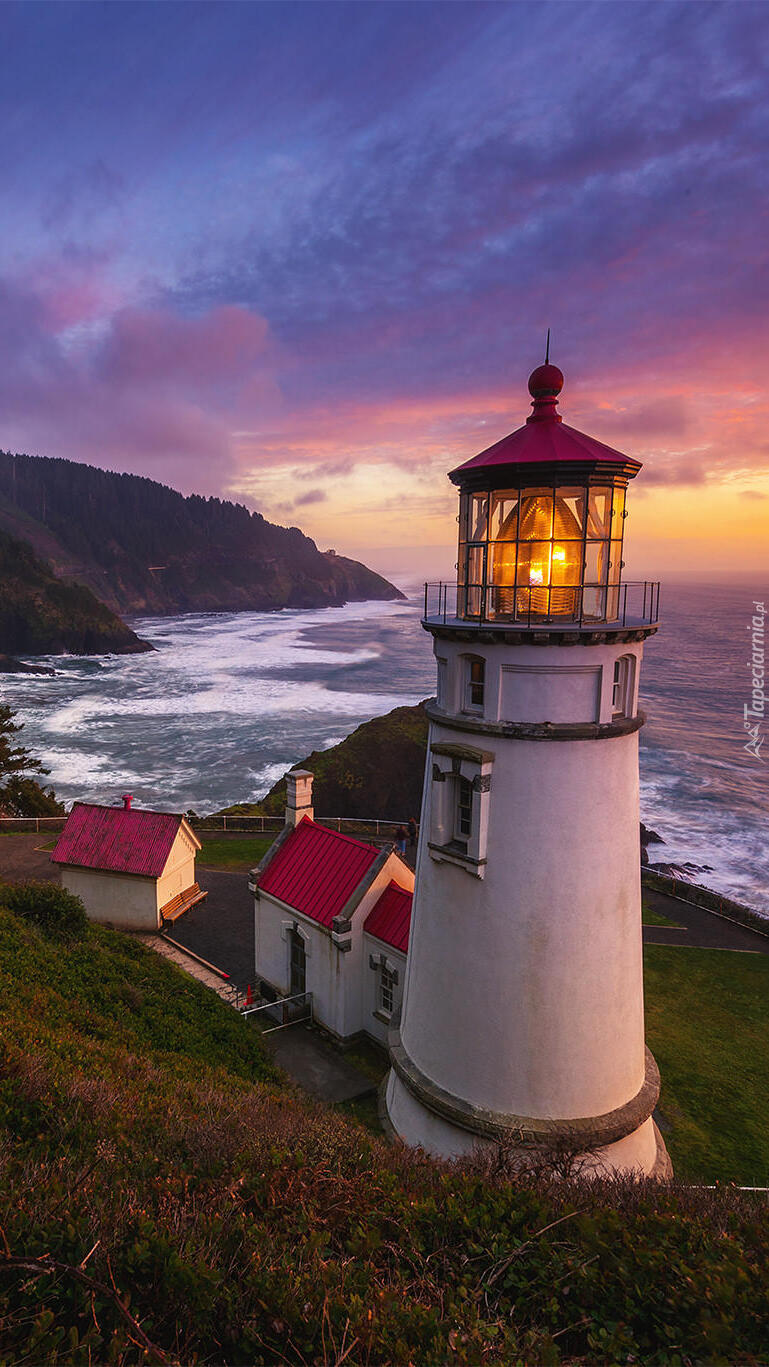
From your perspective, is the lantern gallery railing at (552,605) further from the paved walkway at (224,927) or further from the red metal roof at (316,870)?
the paved walkway at (224,927)

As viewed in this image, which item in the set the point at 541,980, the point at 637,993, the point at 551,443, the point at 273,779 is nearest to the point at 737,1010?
the point at 637,993

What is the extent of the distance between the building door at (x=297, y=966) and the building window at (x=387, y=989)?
72.3 inches

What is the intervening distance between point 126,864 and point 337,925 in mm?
7822

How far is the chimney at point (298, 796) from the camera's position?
14.7 metres

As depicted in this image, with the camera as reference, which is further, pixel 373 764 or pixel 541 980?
pixel 373 764

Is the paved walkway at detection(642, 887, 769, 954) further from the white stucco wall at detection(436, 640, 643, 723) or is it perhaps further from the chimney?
the white stucco wall at detection(436, 640, 643, 723)

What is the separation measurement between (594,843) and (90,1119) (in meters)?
5.42

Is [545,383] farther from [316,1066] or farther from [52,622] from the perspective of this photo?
[52,622]

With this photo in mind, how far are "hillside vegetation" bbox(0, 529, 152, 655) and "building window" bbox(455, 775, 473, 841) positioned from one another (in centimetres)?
10519

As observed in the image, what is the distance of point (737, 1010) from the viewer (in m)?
15.2

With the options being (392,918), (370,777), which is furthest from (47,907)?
(370,777)

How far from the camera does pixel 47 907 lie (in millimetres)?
13523

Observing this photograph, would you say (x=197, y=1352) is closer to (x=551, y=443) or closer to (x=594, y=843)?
(x=594, y=843)

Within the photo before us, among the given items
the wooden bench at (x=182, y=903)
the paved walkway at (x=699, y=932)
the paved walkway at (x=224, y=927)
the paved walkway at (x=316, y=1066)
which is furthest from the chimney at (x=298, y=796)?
the paved walkway at (x=699, y=932)
